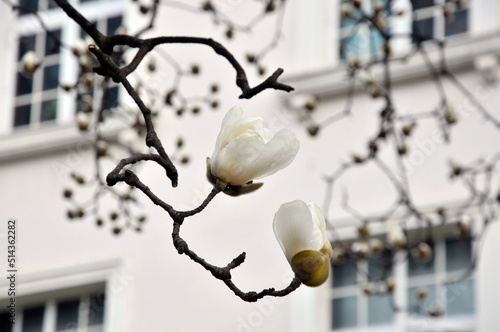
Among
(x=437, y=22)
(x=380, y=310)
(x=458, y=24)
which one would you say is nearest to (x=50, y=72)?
(x=437, y=22)

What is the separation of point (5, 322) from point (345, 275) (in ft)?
8.01

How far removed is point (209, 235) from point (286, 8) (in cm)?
173

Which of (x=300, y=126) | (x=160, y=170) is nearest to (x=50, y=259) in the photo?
(x=160, y=170)

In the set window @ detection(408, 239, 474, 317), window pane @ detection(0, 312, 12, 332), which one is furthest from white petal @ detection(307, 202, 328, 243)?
window pane @ detection(0, 312, 12, 332)

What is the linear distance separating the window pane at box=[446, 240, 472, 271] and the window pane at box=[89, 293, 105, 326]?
2.30 metres

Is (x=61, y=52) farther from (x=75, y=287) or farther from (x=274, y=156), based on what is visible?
(x=274, y=156)

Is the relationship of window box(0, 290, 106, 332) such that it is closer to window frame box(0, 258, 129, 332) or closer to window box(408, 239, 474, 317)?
window frame box(0, 258, 129, 332)

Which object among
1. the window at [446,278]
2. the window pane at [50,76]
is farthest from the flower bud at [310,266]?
the window pane at [50,76]

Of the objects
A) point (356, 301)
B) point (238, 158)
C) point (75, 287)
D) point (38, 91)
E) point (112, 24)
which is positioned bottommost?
point (356, 301)

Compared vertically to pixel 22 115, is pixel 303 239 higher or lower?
lower

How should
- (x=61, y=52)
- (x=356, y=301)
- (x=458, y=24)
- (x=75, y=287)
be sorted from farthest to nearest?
(x=61, y=52) < (x=75, y=287) < (x=458, y=24) < (x=356, y=301)

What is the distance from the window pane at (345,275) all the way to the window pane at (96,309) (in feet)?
5.29

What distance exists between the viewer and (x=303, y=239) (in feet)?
5.64

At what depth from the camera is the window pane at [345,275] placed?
6270 mm
